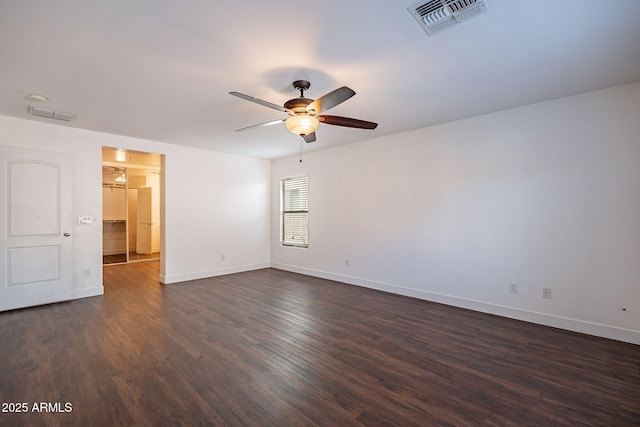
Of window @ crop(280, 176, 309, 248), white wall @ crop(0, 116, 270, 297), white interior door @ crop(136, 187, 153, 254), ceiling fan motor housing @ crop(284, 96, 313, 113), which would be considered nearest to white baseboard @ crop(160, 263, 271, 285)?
white wall @ crop(0, 116, 270, 297)

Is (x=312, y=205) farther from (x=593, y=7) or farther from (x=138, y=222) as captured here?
(x=138, y=222)

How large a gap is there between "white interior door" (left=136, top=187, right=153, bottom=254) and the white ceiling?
5.02 m

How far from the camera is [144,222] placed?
8.37 m

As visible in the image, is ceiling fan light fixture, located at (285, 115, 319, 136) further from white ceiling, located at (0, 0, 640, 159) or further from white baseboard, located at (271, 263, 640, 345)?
white baseboard, located at (271, 263, 640, 345)

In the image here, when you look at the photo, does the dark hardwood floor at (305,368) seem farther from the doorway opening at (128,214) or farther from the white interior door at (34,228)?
the doorway opening at (128,214)

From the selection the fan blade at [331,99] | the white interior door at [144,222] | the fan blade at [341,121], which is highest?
the fan blade at [331,99]

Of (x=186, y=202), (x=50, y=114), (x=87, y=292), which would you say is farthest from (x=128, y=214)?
(x=50, y=114)

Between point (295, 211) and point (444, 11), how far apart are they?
15.9ft

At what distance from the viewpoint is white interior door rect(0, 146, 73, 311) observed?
3629mm

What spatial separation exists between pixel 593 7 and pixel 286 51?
2066 mm

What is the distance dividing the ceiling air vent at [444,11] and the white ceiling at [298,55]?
6 cm

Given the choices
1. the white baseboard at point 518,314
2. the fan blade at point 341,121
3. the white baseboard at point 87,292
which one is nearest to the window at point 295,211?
the white baseboard at point 518,314

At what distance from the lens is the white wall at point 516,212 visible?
112 inches

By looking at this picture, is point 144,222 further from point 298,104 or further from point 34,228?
point 298,104
